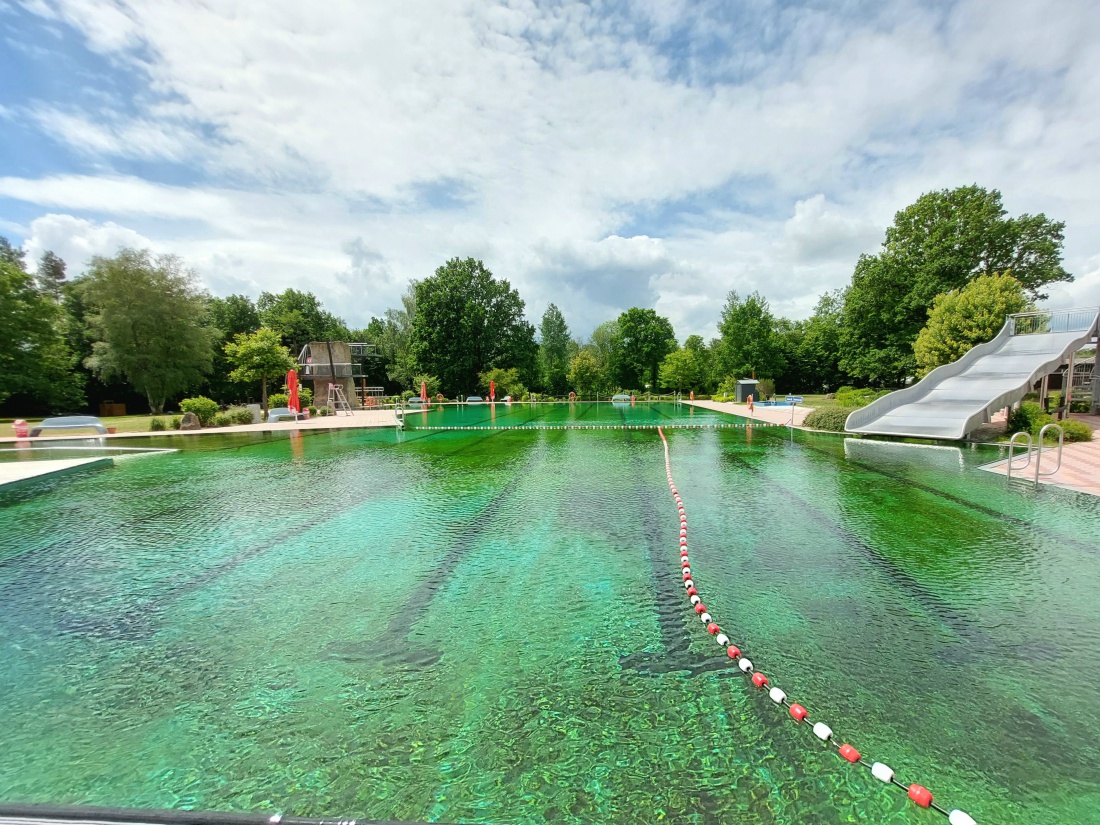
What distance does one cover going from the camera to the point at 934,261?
2345 cm

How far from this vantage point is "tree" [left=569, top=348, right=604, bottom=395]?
40.2 meters

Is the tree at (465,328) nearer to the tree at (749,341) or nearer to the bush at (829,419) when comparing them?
the tree at (749,341)

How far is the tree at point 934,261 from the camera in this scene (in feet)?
75.6

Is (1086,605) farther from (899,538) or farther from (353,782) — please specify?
(353,782)

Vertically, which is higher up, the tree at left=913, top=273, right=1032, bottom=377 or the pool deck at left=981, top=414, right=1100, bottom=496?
the tree at left=913, top=273, right=1032, bottom=377

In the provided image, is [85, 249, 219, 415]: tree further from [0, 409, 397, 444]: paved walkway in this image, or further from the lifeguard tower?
[0, 409, 397, 444]: paved walkway

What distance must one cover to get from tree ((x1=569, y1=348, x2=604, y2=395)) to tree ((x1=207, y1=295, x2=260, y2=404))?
22.8m

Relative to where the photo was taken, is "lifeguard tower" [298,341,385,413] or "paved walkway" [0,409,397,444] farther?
"lifeguard tower" [298,341,385,413]

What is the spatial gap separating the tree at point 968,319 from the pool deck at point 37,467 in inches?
1004

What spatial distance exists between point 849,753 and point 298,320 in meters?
46.3

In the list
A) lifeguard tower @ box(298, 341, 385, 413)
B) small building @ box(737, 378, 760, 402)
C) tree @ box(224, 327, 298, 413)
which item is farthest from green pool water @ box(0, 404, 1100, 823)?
lifeguard tower @ box(298, 341, 385, 413)

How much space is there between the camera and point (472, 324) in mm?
37156

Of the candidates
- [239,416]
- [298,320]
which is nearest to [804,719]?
[239,416]

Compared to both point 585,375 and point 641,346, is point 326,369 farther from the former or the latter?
point 641,346
